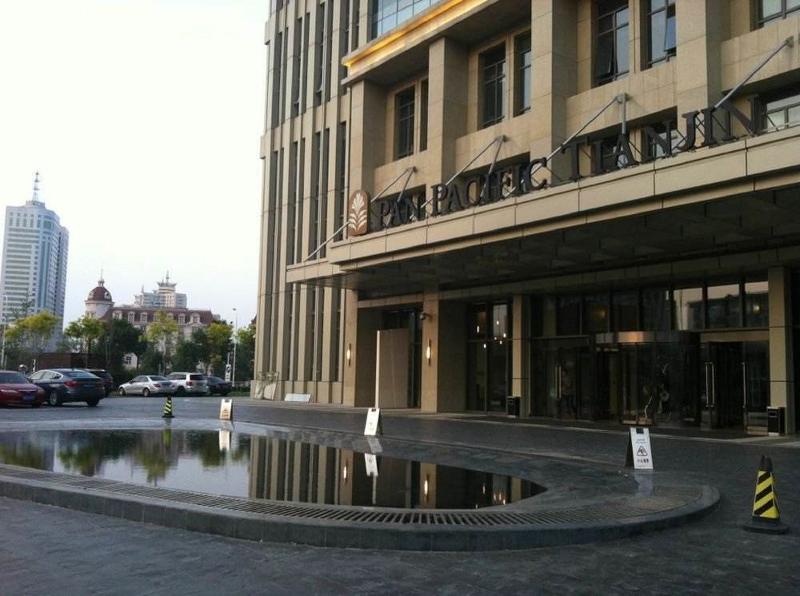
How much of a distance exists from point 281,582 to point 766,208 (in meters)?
14.6

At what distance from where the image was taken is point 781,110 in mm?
19297

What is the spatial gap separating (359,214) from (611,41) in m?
10.9

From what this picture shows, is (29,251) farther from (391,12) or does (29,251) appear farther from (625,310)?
(625,310)

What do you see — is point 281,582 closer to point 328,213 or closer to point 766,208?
point 766,208

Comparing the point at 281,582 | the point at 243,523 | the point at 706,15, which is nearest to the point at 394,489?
the point at 243,523

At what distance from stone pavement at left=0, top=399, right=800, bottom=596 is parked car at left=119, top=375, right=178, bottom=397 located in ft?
130

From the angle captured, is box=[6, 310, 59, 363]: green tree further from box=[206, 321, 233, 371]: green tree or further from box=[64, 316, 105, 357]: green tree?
box=[206, 321, 233, 371]: green tree

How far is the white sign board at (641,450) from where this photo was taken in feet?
39.2

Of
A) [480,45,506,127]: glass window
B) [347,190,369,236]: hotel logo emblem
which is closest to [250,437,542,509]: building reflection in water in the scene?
[347,190,369,236]: hotel logo emblem

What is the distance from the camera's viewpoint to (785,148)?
14.1 metres

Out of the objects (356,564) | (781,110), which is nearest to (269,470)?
(356,564)

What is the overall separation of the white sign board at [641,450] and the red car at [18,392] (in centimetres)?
2472

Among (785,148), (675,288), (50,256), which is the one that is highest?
(50,256)

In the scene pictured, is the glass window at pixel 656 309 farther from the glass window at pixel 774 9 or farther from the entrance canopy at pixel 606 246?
the glass window at pixel 774 9
